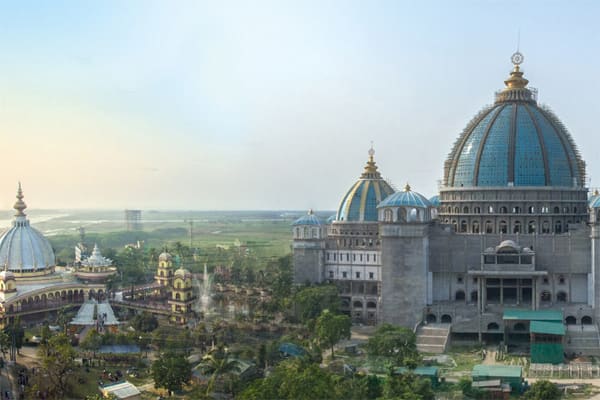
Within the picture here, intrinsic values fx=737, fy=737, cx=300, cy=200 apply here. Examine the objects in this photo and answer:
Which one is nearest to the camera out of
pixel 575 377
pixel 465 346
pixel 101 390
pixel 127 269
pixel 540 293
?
pixel 101 390

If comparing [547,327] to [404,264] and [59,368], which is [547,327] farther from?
[59,368]

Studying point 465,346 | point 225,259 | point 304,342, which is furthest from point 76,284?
point 465,346

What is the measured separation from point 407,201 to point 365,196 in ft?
38.8

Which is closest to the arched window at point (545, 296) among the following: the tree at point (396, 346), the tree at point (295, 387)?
the tree at point (396, 346)

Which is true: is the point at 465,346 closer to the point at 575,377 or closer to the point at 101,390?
the point at 575,377

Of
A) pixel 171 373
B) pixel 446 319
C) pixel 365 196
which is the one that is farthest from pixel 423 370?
pixel 365 196

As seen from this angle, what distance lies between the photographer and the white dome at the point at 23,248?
5834 cm

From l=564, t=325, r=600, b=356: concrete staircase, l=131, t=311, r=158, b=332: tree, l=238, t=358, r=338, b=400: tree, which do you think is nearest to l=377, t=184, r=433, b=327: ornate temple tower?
l=564, t=325, r=600, b=356: concrete staircase

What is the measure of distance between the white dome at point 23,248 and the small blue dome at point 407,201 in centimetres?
2775

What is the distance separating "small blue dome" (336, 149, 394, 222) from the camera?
62062mm

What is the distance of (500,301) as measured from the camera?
166 ft

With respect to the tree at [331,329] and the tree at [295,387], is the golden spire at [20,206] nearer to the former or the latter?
the tree at [331,329]

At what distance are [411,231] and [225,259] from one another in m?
16.3

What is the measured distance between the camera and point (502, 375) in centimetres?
3584
